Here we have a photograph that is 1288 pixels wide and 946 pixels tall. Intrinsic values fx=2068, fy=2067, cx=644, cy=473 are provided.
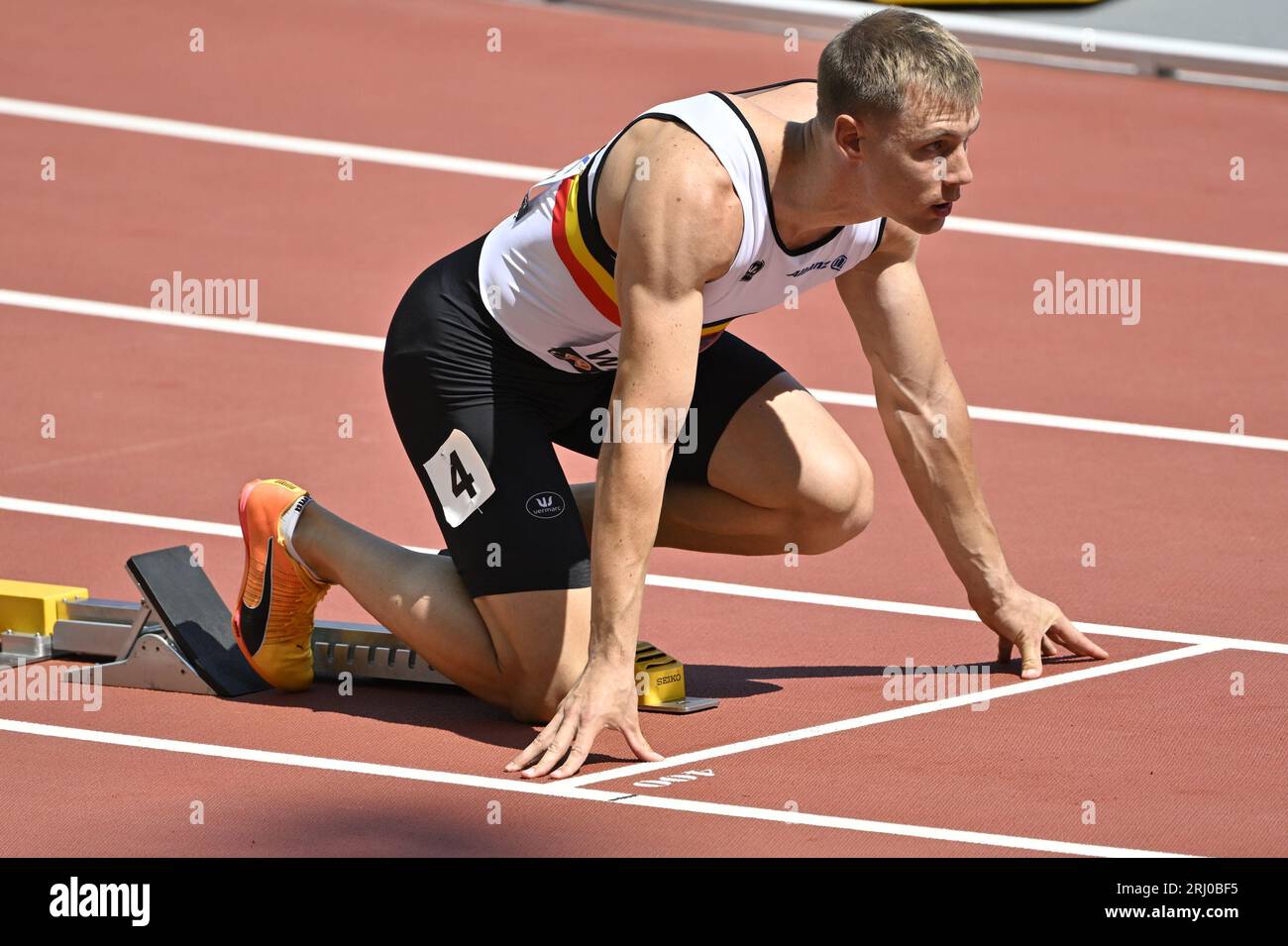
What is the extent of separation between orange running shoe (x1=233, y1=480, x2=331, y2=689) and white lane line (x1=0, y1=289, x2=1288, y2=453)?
329 cm

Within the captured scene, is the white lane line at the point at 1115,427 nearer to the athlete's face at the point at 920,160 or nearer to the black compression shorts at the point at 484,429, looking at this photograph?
the black compression shorts at the point at 484,429

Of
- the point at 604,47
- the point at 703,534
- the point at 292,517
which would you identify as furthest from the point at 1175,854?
the point at 604,47

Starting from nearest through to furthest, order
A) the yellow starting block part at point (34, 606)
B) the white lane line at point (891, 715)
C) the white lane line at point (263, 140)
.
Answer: the white lane line at point (891, 715) < the yellow starting block part at point (34, 606) < the white lane line at point (263, 140)

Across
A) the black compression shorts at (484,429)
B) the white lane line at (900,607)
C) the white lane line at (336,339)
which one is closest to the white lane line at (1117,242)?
the white lane line at (336,339)

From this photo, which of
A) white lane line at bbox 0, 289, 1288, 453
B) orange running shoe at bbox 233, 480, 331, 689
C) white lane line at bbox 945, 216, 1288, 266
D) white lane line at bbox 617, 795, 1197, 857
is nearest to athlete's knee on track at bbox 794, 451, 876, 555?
white lane line at bbox 617, 795, 1197, 857

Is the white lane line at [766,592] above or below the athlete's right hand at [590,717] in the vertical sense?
above

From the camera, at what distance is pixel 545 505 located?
5113 mm

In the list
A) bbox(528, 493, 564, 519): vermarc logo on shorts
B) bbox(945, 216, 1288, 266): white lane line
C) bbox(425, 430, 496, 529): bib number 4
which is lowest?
bbox(528, 493, 564, 519): vermarc logo on shorts

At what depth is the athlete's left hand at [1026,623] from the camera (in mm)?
5445

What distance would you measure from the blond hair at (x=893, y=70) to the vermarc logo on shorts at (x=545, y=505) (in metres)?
1.18

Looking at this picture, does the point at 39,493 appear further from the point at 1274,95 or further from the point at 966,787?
the point at 1274,95

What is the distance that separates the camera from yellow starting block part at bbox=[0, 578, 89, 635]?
5.72 m

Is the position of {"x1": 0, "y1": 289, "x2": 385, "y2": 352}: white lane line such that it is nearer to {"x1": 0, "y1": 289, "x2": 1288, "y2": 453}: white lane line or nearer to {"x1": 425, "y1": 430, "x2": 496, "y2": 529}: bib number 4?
{"x1": 0, "y1": 289, "x2": 1288, "y2": 453}: white lane line

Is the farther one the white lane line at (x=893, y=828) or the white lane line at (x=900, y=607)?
the white lane line at (x=900, y=607)
